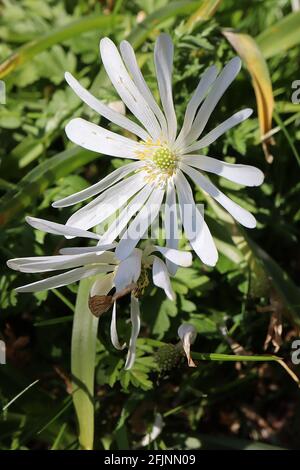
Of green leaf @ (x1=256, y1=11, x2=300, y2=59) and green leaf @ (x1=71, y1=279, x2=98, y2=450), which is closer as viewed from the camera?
green leaf @ (x1=71, y1=279, x2=98, y2=450)

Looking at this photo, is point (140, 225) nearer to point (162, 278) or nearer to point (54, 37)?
point (162, 278)

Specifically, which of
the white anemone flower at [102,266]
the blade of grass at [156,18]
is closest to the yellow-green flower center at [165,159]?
the white anemone flower at [102,266]

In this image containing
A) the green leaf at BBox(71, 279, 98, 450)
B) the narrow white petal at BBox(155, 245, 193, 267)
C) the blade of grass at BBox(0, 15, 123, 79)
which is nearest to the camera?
the narrow white petal at BBox(155, 245, 193, 267)

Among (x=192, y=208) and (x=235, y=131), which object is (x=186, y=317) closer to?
(x=192, y=208)

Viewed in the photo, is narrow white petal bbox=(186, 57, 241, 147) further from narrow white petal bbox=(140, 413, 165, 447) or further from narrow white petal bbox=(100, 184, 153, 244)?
narrow white petal bbox=(140, 413, 165, 447)

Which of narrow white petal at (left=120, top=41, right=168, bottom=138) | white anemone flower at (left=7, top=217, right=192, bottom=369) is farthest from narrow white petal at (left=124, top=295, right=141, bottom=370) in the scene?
narrow white petal at (left=120, top=41, right=168, bottom=138)

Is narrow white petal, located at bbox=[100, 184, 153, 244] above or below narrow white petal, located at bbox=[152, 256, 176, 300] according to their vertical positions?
above

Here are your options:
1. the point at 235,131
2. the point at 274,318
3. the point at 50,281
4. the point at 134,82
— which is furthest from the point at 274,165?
the point at 50,281

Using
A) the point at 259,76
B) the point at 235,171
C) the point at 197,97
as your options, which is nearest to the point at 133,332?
the point at 235,171
